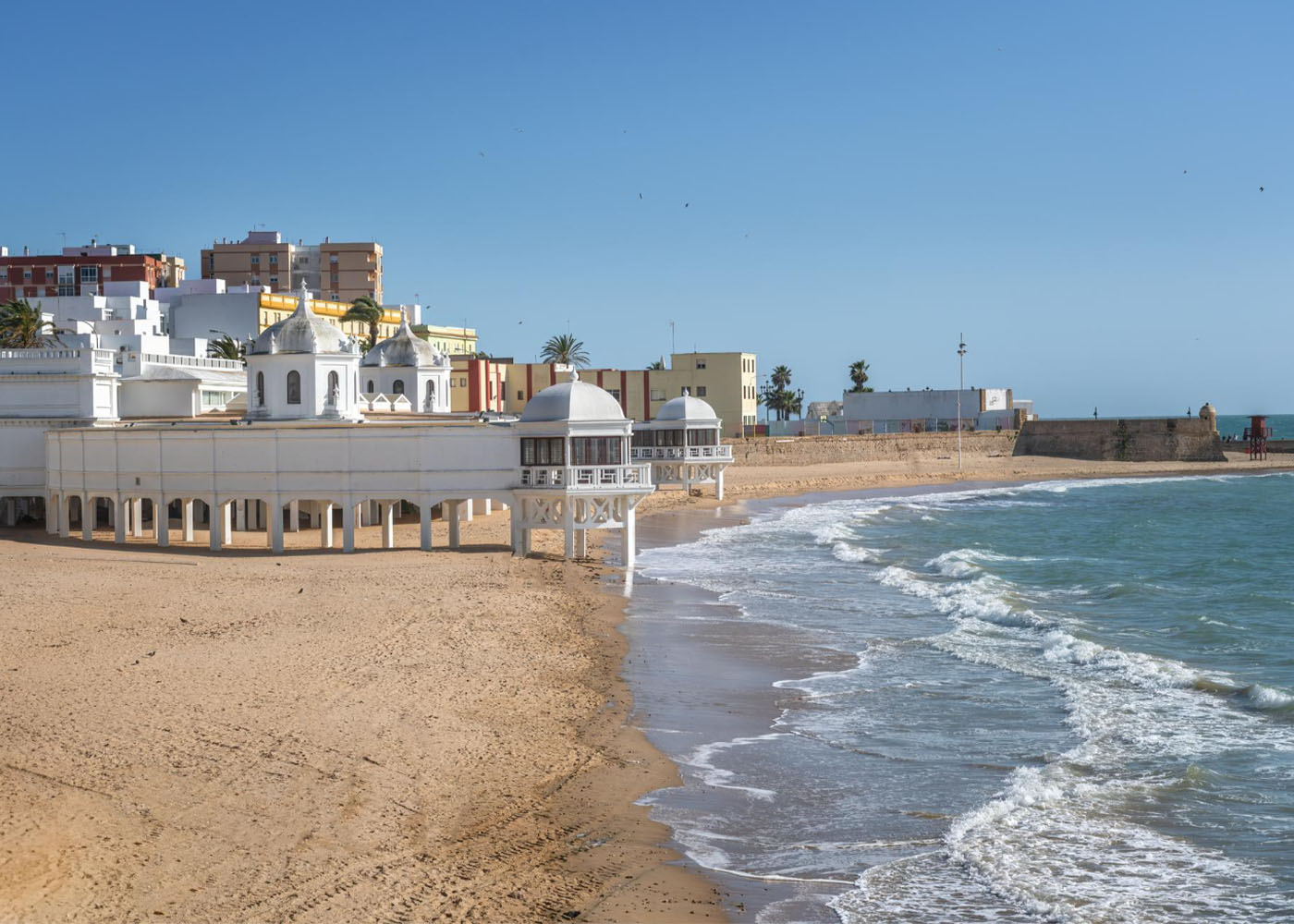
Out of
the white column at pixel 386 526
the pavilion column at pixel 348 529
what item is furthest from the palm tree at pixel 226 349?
the pavilion column at pixel 348 529

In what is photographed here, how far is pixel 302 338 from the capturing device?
147 ft

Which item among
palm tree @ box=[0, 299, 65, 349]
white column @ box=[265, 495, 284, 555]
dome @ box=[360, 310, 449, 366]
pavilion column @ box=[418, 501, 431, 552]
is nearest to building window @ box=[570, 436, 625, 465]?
pavilion column @ box=[418, 501, 431, 552]

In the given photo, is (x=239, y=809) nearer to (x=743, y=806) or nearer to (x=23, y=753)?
(x=23, y=753)

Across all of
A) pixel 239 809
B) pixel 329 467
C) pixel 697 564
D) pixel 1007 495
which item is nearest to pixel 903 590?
pixel 697 564

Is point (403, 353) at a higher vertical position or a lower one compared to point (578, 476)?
higher

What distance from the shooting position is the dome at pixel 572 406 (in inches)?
1508

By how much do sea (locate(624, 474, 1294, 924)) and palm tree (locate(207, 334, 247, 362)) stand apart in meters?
38.6

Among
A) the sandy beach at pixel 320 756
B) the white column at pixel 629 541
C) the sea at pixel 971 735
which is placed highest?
the white column at pixel 629 541

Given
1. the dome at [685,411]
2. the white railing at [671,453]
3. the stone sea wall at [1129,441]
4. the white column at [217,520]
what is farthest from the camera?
the stone sea wall at [1129,441]

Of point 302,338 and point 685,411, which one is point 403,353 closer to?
point 685,411

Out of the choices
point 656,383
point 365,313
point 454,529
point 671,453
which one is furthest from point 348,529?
point 656,383

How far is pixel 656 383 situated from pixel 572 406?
59901mm

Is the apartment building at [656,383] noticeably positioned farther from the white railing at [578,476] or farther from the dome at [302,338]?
the white railing at [578,476]

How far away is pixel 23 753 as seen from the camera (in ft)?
55.5
